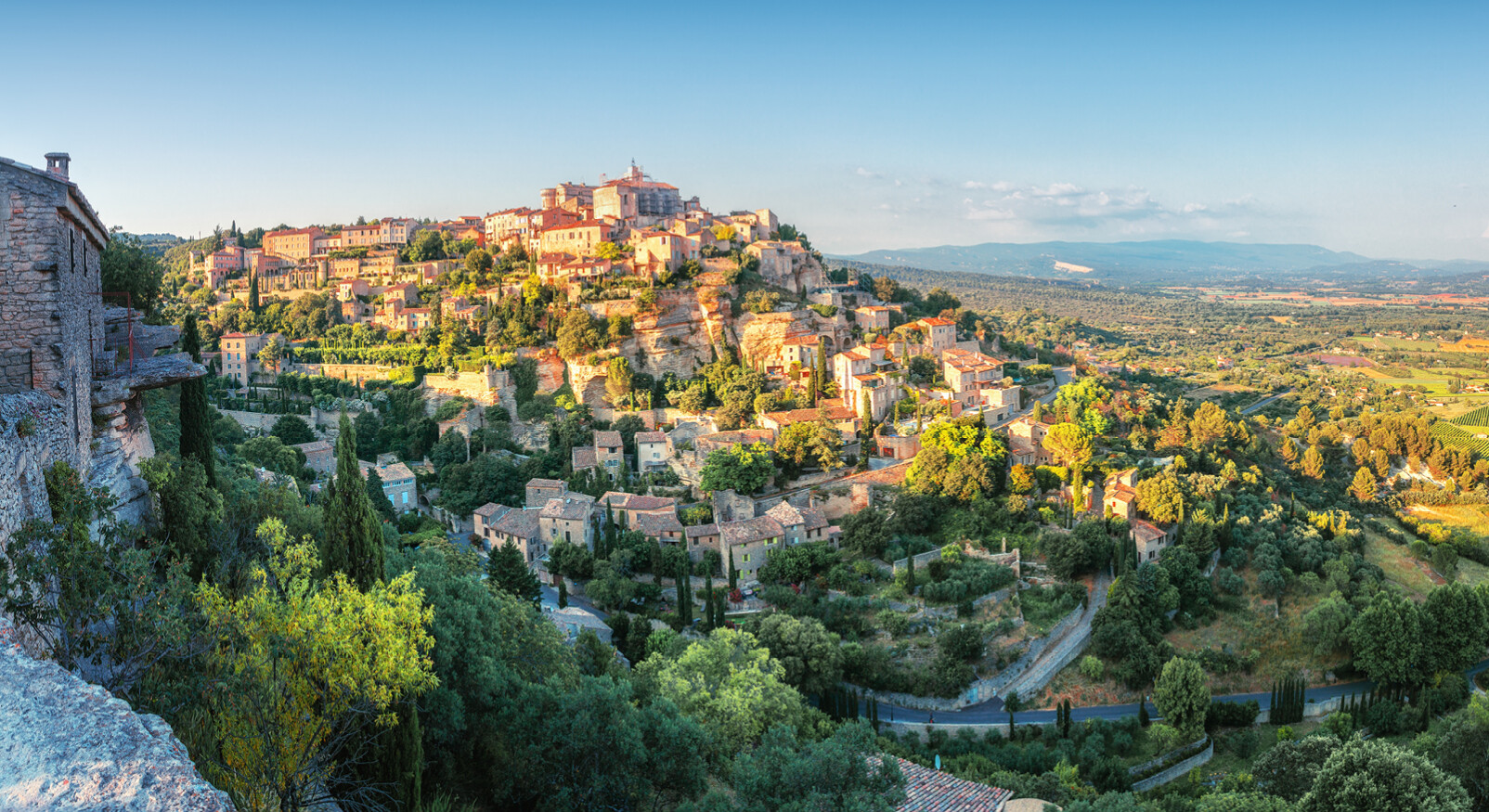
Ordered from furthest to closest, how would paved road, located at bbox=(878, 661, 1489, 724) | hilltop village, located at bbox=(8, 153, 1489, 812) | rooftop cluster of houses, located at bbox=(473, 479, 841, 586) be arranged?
rooftop cluster of houses, located at bbox=(473, 479, 841, 586), paved road, located at bbox=(878, 661, 1489, 724), hilltop village, located at bbox=(8, 153, 1489, 812)

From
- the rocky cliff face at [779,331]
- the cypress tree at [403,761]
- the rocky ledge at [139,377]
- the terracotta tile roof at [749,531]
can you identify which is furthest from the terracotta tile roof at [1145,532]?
the rocky ledge at [139,377]

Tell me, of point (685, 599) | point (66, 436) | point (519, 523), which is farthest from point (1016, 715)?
point (66, 436)

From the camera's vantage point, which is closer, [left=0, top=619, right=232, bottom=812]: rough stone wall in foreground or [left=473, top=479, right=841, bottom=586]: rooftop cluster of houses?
[left=0, top=619, right=232, bottom=812]: rough stone wall in foreground

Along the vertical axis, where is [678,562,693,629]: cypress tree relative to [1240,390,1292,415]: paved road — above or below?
below

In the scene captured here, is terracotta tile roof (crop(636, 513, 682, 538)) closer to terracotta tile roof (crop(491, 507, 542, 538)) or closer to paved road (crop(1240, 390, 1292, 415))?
terracotta tile roof (crop(491, 507, 542, 538))

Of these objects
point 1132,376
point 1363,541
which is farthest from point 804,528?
point 1132,376

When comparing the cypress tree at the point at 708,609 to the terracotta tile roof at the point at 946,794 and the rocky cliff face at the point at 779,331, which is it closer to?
the terracotta tile roof at the point at 946,794

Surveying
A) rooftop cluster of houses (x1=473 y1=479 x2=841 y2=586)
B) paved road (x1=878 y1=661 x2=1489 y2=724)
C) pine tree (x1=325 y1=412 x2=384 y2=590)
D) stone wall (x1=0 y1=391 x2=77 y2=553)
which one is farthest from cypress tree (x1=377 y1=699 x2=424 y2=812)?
rooftop cluster of houses (x1=473 y1=479 x2=841 y2=586)
